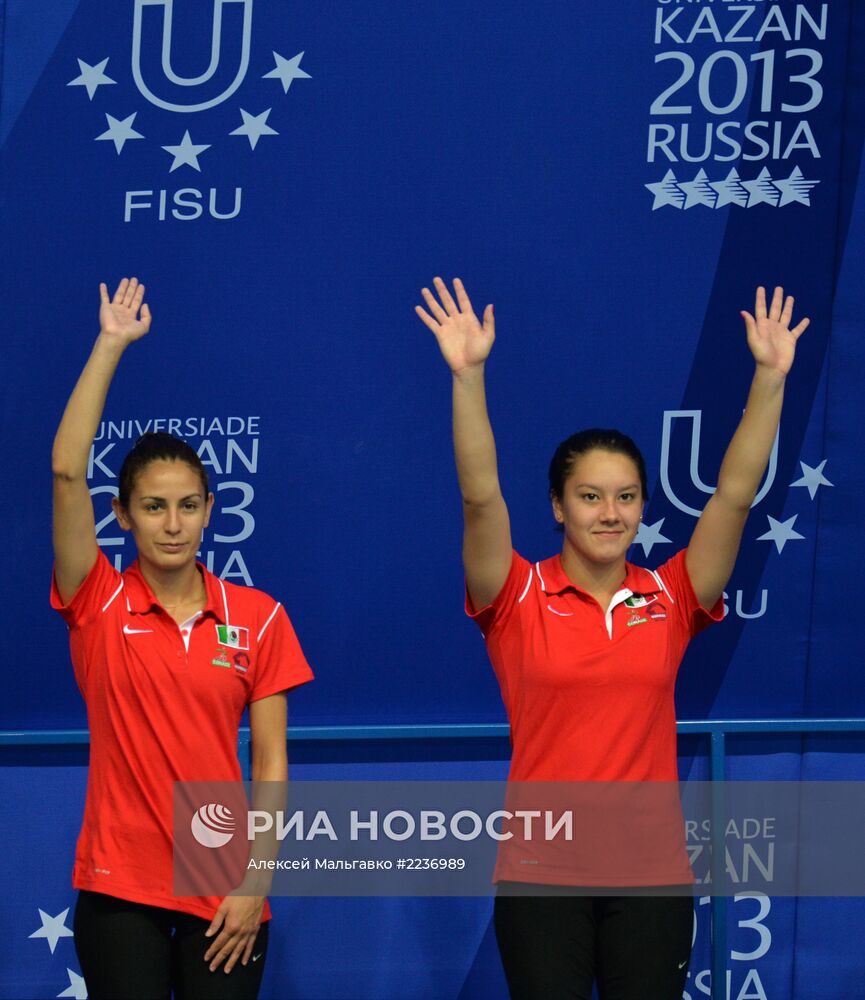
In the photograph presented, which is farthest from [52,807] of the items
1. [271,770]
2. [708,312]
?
[708,312]

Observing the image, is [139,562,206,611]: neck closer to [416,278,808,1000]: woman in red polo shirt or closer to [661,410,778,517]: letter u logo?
[416,278,808,1000]: woman in red polo shirt

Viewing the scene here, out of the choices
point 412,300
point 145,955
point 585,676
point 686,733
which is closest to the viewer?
point 145,955

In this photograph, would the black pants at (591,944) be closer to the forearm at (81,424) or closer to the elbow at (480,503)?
the elbow at (480,503)

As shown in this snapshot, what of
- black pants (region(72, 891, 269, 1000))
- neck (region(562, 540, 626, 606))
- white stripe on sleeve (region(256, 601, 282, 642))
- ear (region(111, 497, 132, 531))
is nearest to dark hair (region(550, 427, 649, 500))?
neck (region(562, 540, 626, 606))

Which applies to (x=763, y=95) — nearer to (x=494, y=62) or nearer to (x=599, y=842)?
(x=494, y=62)

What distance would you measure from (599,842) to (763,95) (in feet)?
7.10

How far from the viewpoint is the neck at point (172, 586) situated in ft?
8.89

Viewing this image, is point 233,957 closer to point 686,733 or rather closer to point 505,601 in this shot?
point 505,601

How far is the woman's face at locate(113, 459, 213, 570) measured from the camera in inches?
106

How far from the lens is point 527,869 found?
2.56 metres

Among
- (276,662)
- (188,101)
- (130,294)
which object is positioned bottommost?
(276,662)

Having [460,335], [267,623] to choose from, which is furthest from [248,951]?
[460,335]

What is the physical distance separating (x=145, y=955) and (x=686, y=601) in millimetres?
1211

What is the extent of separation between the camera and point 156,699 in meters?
2.58
